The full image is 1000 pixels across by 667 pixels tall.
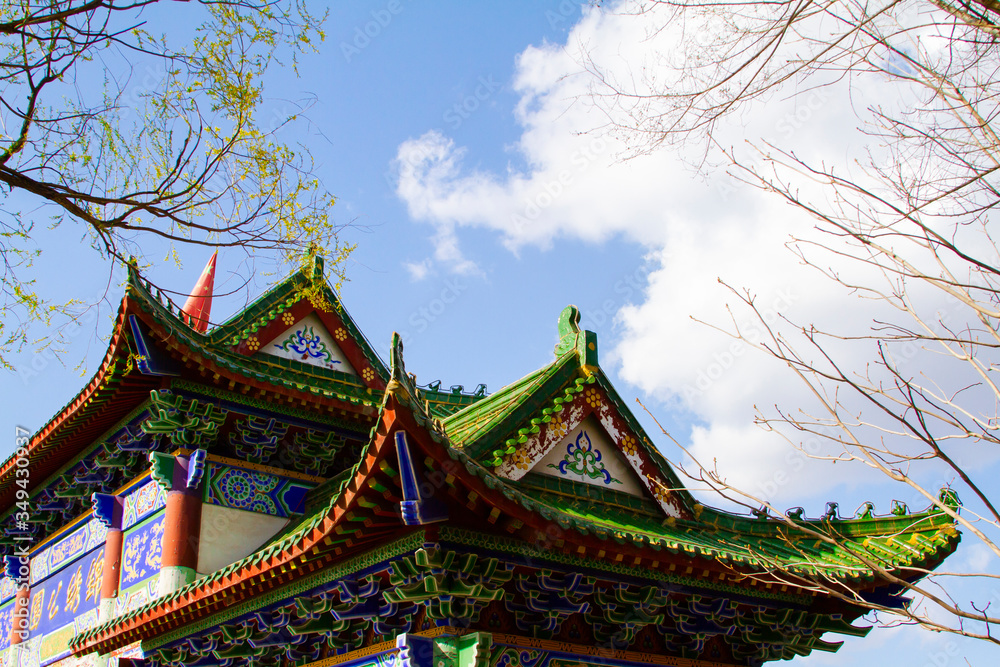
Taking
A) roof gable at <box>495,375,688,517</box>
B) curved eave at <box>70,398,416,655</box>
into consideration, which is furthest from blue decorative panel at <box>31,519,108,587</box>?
roof gable at <box>495,375,688,517</box>

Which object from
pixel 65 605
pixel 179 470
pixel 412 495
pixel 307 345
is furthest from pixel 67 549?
pixel 412 495

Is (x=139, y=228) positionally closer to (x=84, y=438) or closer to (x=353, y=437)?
(x=353, y=437)

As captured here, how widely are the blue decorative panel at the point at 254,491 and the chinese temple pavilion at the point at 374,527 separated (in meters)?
0.02

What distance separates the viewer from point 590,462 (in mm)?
8000

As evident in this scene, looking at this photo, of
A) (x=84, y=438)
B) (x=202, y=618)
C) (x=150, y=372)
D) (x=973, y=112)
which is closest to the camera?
(x=973, y=112)

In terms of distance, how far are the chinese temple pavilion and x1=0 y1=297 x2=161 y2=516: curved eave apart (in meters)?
0.03

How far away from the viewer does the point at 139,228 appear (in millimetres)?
5129

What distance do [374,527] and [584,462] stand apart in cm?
269

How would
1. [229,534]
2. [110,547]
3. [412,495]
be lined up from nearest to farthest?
[412,495], [229,534], [110,547]

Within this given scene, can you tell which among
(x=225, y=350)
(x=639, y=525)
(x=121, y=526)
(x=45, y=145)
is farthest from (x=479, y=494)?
(x=121, y=526)

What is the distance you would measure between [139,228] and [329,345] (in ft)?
18.9

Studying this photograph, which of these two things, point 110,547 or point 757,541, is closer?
point 757,541

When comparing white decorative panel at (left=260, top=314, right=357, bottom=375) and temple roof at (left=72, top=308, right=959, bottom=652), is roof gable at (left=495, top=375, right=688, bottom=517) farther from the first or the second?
white decorative panel at (left=260, top=314, right=357, bottom=375)

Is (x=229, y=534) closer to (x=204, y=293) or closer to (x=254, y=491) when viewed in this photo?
(x=254, y=491)
